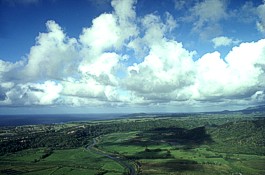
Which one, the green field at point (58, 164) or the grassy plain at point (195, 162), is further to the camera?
the green field at point (58, 164)

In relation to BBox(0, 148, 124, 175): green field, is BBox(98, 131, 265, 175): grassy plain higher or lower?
lower

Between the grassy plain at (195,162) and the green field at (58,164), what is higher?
the green field at (58,164)

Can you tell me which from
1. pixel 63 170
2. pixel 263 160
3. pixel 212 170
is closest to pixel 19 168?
pixel 63 170

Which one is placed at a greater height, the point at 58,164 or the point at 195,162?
the point at 58,164

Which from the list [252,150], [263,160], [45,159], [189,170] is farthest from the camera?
[252,150]

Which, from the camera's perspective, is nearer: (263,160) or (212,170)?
(212,170)

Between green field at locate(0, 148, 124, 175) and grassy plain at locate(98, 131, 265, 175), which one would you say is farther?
green field at locate(0, 148, 124, 175)

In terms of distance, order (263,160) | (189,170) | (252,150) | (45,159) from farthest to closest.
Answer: (252,150) < (45,159) < (263,160) < (189,170)

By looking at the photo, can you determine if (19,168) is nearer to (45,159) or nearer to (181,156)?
(45,159)

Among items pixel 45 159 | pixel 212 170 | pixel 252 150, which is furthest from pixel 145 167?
pixel 252 150

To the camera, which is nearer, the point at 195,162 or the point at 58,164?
the point at 58,164
